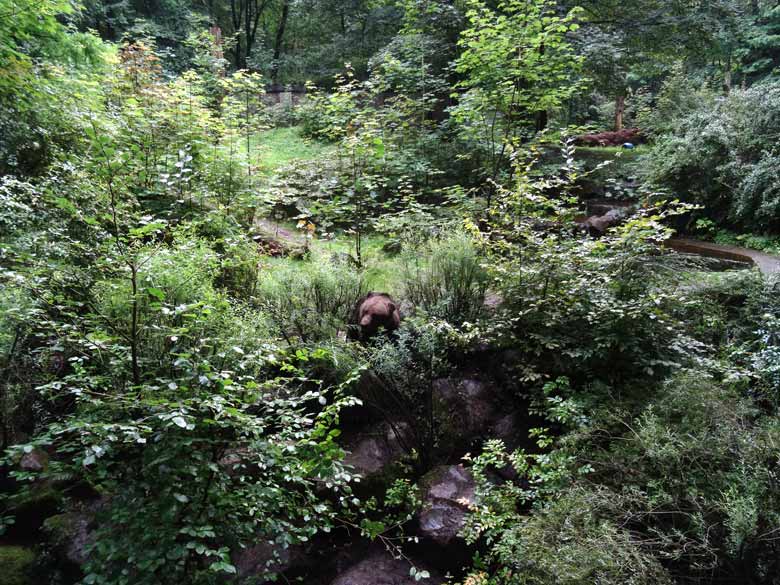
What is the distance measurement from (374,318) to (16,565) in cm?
307

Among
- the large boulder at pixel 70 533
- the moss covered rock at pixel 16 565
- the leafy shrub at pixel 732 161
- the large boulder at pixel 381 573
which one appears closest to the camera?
the moss covered rock at pixel 16 565

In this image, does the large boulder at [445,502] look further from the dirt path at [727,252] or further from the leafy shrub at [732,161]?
the leafy shrub at [732,161]

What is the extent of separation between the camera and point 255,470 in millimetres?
2977

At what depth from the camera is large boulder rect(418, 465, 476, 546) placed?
3.23 metres

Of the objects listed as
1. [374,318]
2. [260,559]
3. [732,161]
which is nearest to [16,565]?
[260,559]

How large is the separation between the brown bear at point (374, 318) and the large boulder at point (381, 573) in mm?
1827

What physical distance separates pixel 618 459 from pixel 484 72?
5765 millimetres

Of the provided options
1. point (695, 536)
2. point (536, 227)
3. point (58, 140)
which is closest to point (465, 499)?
point (695, 536)

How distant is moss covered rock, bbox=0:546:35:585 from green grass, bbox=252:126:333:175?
8601 millimetres

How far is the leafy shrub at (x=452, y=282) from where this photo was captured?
4.50 metres

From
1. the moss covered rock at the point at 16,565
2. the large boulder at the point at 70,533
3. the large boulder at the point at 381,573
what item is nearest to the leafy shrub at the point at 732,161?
the large boulder at the point at 381,573

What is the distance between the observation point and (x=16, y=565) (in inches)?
111

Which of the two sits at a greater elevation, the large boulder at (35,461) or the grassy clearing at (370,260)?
the grassy clearing at (370,260)

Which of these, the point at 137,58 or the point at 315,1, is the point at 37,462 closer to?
the point at 137,58
